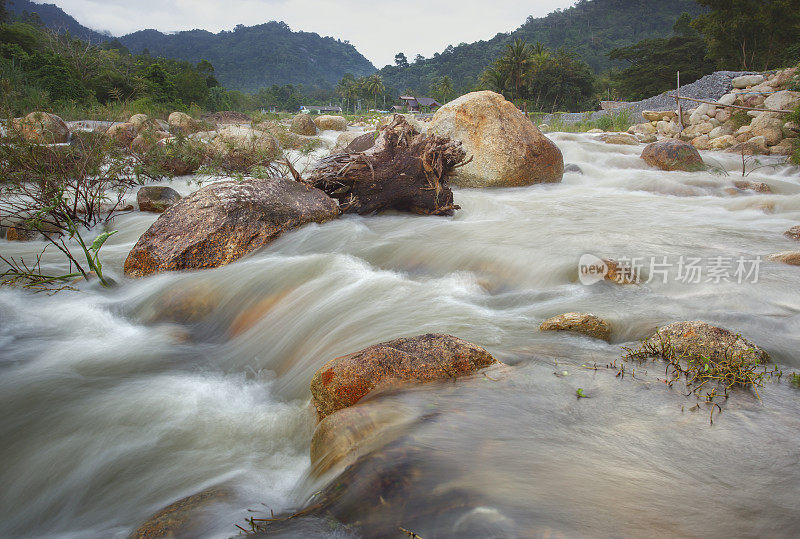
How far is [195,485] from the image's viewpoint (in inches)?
92.3

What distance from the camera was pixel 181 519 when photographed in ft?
6.14

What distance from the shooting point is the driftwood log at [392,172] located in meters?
6.60

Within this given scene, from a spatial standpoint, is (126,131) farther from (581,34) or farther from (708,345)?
(581,34)

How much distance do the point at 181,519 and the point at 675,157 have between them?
12.0 metres

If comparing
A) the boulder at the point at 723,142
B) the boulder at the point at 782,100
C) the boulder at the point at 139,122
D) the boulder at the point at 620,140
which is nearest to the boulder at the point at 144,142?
the boulder at the point at 139,122

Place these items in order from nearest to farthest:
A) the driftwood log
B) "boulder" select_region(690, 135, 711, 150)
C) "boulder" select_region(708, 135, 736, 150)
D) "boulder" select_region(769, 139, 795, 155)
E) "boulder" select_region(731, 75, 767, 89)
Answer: the driftwood log
"boulder" select_region(769, 139, 795, 155)
"boulder" select_region(708, 135, 736, 150)
"boulder" select_region(690, 135, 711, 150)
"boulder" select_region(731, 75, 767, 89)

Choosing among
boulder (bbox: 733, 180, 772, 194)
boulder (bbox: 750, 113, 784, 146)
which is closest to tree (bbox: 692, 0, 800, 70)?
boulder (bbox: 750, 113, 784, 146)

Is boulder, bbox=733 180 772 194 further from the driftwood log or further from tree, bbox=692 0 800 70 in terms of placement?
tree, bbox=692 0 800 70

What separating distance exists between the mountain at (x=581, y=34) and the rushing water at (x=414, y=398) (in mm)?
84574

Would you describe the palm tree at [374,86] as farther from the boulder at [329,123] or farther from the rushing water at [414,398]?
the rushing water at [414,398]

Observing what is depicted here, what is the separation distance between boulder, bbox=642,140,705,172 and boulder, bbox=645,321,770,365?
364 inches

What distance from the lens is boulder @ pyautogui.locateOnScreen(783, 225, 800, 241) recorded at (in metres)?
5.89

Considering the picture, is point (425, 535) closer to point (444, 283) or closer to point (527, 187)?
point (444, 283)

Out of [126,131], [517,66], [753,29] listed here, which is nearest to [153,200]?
[126,131]
